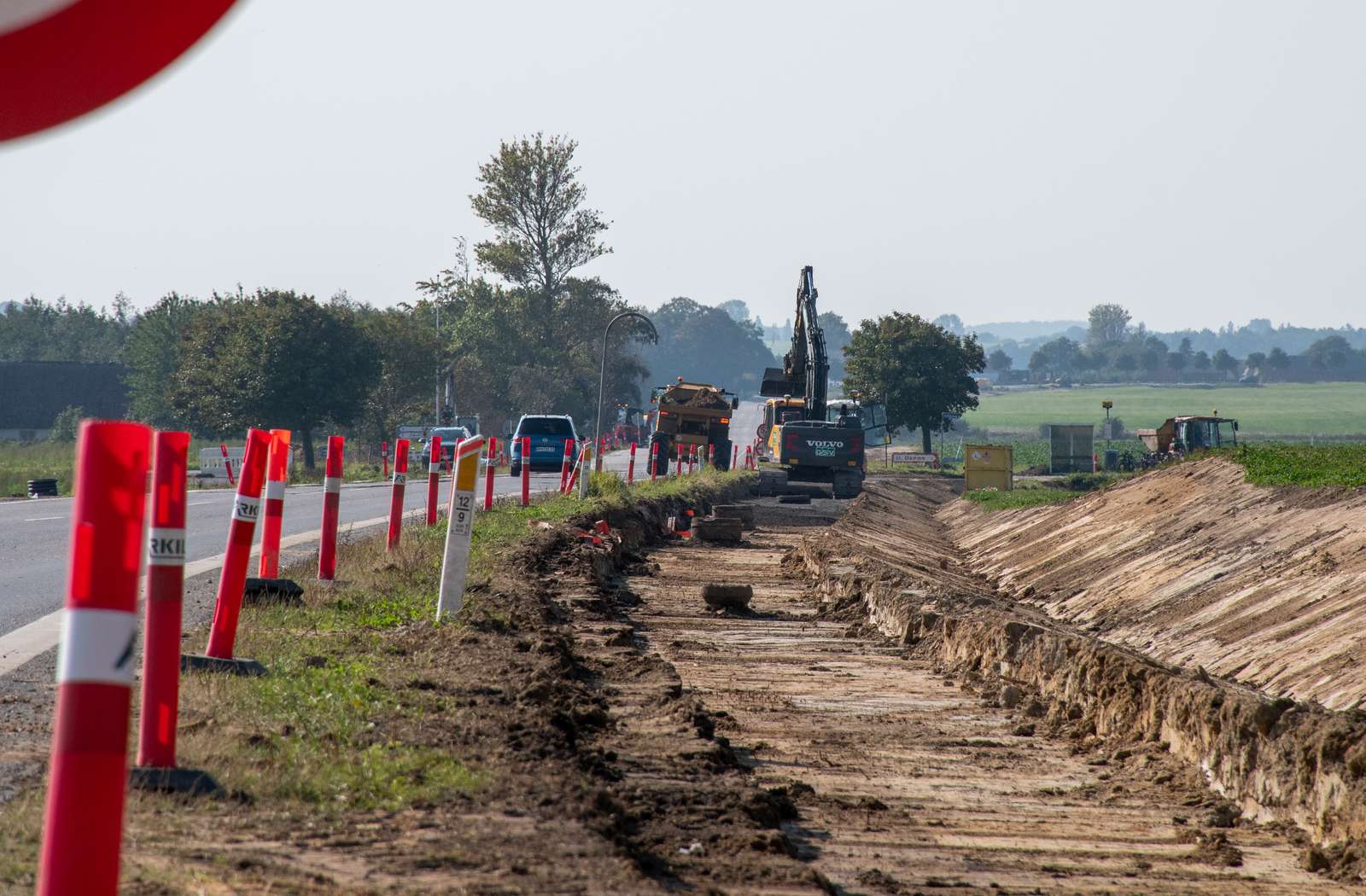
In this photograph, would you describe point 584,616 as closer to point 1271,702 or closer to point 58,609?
point 58,609

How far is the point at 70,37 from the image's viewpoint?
1.25 metres

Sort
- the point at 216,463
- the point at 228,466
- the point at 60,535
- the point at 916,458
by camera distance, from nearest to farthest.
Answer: the point at 60,535 → the point at 228,466 → the point at 216,463 → the point at 916,458

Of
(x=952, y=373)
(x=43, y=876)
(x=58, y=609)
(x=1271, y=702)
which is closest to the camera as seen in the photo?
(x=43, y=876)

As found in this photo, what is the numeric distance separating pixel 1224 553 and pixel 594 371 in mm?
80516

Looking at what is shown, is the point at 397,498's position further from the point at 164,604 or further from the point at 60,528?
the point at 164,604

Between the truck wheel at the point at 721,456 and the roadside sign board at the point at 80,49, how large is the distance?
150ft

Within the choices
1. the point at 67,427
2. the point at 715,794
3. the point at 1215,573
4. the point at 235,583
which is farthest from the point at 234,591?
the point at 67,427

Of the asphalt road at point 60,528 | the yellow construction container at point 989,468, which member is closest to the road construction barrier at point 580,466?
the asphalt road at point 60,528

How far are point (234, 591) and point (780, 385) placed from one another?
4280cm

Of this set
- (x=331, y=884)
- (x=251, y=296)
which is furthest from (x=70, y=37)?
(x=251, y=296)

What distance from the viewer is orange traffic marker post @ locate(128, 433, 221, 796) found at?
4.94 metres

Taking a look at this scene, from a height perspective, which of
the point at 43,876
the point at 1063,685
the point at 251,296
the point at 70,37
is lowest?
the point at 1063,685

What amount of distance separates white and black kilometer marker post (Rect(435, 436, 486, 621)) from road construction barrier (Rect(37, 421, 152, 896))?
7421mm

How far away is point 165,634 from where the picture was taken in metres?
5.19
